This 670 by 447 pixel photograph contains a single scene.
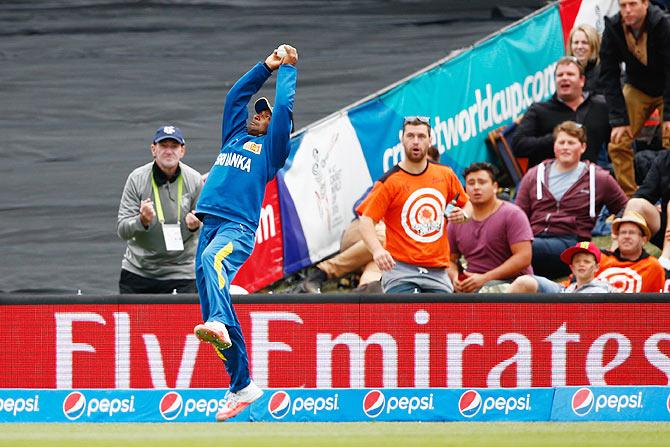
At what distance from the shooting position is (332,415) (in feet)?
34.3

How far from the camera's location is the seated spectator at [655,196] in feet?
39.1

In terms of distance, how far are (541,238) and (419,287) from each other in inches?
64.2

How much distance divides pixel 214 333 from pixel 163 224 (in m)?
3.37

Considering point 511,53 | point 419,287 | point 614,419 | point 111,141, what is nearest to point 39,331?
point 419,287

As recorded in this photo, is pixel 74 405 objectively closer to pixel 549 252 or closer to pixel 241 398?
pixel 241 398

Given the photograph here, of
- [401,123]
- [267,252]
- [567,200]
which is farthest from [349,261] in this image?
[567,200]

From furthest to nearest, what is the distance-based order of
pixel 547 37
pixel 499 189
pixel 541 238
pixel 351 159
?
pixel 547 37 < pixel 499 189 < pixel 351 159 < pixel 541 238

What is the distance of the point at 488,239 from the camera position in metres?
11.6

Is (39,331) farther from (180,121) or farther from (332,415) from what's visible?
(180,121)

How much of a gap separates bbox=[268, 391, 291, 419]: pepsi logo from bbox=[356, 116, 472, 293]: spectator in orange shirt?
56.5 inches

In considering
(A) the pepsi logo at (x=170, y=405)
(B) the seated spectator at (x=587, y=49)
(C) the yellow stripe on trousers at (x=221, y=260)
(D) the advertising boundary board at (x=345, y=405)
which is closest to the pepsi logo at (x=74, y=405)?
(D) the advertising boundary board at (x=345, y=405)

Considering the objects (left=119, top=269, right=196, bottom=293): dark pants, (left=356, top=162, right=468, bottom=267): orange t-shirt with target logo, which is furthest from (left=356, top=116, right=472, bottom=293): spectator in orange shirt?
(left=119, top=269, right=196, bottom=293): dark pants

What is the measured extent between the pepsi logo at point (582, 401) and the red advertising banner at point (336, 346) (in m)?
0.10

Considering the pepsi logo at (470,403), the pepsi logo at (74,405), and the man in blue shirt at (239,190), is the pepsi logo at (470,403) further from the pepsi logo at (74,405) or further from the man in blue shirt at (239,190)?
the pepsi logo at (74,405)
